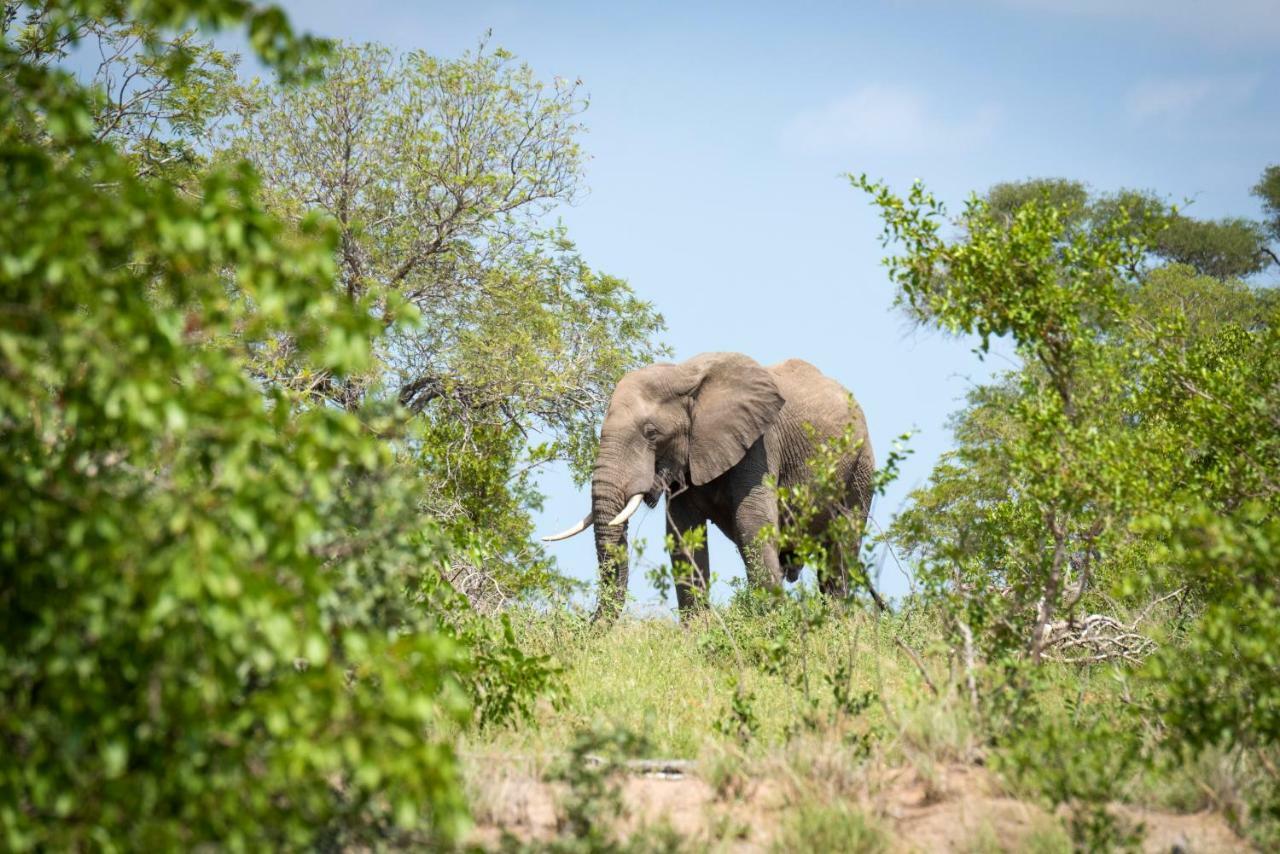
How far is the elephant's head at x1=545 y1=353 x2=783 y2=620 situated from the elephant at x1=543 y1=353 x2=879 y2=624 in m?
0.01

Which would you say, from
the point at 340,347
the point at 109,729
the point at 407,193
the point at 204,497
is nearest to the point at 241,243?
the point at 340,347

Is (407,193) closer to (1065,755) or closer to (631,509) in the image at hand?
(631,509)

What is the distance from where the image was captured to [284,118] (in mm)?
18672

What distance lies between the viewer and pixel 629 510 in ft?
49.6

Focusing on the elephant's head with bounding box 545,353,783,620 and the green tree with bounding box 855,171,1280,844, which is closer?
the green tree with bounding box 855,171,1280,844

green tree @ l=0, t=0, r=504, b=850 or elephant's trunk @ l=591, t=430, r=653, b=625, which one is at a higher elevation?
elephant's trunk @ l=591, t=430, r=653, b=625

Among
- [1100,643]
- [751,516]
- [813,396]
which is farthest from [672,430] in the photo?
[1100,643]

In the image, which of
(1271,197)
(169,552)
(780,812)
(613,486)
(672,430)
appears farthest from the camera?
(1271,197)

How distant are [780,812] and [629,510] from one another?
8.45 m

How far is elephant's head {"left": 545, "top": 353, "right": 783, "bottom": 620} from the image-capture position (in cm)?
1512

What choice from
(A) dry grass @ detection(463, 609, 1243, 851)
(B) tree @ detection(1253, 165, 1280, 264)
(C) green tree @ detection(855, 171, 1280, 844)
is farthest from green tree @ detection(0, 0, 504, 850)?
(B) tree @ detection(1253, 165, 1280, 264)

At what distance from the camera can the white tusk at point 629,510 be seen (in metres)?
15.0

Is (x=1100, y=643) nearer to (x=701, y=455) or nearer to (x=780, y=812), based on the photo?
(x=701, y=455)

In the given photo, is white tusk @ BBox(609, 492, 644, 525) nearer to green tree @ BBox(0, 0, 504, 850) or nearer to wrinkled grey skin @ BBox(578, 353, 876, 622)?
wrinkled grey skin @ BBox(578, 353, 876, 622)
